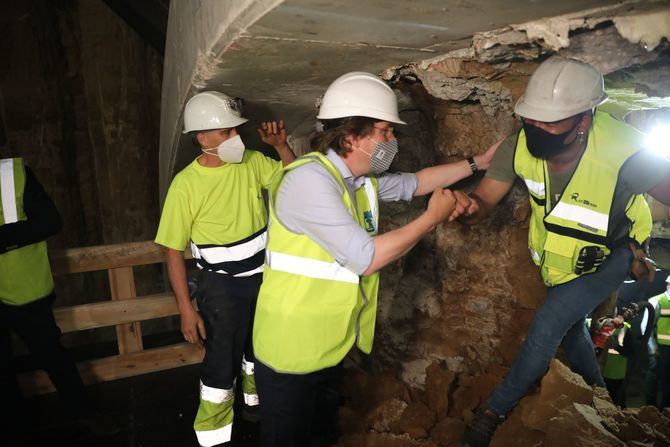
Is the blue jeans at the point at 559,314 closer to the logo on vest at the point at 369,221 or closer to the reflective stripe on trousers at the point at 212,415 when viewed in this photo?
the logo on vest at the point at 369,221

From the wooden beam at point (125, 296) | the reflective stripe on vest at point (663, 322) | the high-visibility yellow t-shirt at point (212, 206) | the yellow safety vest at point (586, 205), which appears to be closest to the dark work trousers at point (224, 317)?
the high-visibility yellow t-shirt at point (212, 206)

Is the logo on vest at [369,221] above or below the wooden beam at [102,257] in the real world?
above

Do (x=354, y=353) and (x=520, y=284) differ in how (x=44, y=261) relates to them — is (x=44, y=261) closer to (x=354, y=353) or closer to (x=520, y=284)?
(x=354, y=353)

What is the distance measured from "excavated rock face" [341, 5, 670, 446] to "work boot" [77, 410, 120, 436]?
5.28 feet

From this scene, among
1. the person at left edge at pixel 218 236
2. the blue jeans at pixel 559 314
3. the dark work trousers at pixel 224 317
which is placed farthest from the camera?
the dark work trousers at pixel 224 317

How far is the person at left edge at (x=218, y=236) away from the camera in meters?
2.65

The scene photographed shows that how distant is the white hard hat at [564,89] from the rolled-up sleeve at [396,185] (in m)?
0.74

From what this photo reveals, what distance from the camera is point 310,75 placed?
8.93ft

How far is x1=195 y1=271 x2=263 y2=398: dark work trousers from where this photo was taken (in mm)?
2775

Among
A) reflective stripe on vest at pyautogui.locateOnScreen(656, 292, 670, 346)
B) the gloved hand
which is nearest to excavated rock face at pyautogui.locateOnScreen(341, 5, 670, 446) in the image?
the gloved hand

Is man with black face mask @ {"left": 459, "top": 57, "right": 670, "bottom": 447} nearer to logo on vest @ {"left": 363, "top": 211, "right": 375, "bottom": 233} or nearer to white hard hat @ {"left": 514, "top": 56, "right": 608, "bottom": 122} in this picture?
white hard hat @ {"left": 514, "top": 56, "right": 608, "bottom": 122}

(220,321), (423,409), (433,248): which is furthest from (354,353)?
(220,321)

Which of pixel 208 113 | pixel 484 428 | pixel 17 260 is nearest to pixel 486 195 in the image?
pixel 484 428

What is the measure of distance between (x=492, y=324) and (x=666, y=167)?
1568mm
